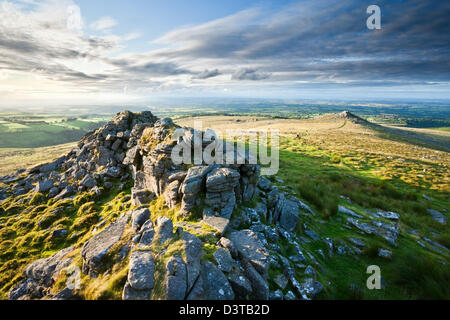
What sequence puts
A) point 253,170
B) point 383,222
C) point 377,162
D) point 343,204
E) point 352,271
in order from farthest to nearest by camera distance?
point 377,162, point 343,204, point 383,222, point 253,170, point 352,271

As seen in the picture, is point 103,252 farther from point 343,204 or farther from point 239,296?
point 343,204

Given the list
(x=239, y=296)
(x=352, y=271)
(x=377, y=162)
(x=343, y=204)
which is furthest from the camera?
(x=377, y=162)

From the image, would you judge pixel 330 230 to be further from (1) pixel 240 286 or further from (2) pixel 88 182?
(2) pixel 88 182

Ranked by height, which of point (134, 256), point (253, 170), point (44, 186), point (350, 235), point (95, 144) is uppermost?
point (95, 144)

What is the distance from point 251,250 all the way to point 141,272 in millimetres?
5724

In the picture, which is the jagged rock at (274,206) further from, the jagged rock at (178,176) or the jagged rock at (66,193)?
the jagged rock at (66,193)

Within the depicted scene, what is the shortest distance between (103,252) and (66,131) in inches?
9510

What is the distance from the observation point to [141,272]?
7.85 metres

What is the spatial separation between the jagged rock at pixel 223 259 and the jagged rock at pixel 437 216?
28.3 metres

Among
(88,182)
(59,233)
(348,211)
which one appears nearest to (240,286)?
(348,211)

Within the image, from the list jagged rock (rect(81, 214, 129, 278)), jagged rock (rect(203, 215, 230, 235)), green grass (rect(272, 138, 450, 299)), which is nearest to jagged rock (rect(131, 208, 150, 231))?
jagged rock (rect(81, 214, 129, 278))

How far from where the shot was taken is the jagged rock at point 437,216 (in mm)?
22394

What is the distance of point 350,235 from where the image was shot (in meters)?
17.7
